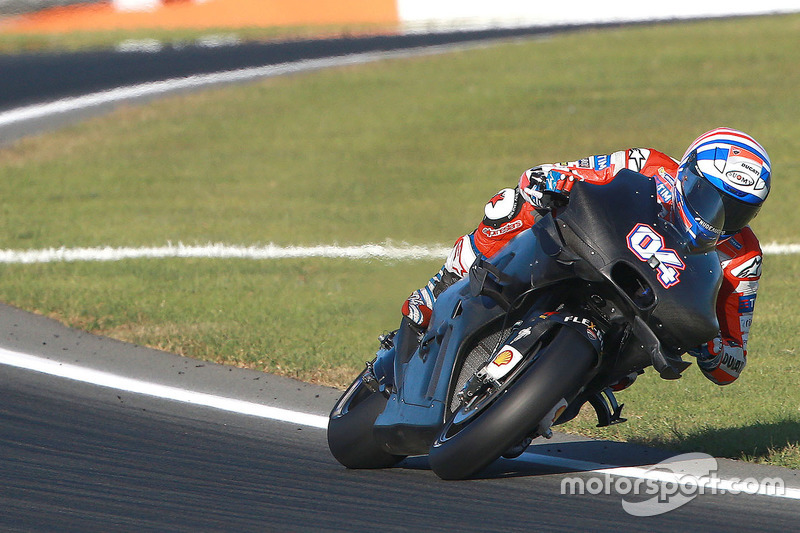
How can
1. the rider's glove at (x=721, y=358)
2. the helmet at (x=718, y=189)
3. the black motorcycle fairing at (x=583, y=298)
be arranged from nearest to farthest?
the black motorcycle fairing at (x=583, y=298), the helmet at (x=718, y=189), the rider's glove at (x=721, y=358)

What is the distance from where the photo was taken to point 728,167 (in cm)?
454

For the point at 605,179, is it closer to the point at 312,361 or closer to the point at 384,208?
the point at 312,361

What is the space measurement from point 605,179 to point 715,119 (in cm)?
1143

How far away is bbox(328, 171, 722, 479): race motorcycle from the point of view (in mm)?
4344

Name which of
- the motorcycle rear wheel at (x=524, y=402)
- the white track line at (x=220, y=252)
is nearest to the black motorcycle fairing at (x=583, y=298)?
the motorcycle rear wheel at (x=524, y=402)

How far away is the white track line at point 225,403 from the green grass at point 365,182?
53cm

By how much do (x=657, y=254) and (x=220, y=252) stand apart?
6536 mm

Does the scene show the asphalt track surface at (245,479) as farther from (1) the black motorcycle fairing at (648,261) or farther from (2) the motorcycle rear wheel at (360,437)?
(1) the black motorcycle fairing at (648,261)

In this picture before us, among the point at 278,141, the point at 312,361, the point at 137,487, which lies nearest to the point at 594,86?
the point at 278,141

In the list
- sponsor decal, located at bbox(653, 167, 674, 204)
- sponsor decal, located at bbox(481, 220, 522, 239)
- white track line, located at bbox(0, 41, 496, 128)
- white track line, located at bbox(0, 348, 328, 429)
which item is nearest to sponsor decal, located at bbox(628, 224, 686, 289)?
sponsor decal, located at bbox(653, 167, 674, 204)

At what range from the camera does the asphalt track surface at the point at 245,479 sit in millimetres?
4324

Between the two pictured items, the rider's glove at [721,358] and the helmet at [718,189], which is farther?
the rider's glove at [721,358]

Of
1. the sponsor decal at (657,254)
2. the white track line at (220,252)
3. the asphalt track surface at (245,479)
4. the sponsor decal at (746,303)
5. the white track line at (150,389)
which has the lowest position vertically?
the white track line at (220,252)

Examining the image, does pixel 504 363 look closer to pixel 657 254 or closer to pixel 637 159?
pixel 657 254
